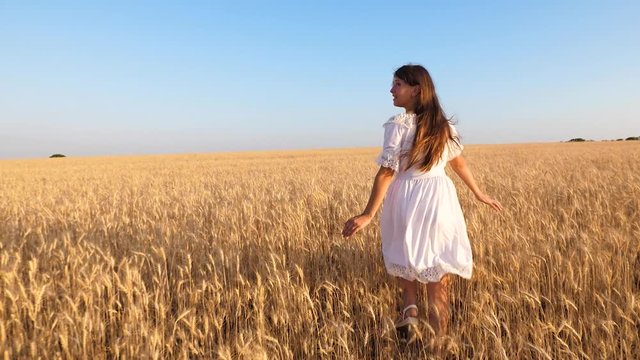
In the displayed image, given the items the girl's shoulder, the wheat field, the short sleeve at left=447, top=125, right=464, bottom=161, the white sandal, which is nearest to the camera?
the wheat field

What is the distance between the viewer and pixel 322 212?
16.8 ft

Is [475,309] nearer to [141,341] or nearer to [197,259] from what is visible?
[141,341]

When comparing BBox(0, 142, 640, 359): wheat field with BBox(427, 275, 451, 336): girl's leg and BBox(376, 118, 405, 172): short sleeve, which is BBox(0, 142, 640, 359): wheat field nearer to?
BBox(427, 275, 451, 336): girl's leg

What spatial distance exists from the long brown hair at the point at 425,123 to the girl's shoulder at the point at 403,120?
0.04 meters

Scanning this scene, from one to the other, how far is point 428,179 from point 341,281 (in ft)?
3.60

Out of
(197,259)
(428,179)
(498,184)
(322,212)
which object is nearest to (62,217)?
(197,259)

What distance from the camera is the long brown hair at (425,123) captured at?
2398 millimetres

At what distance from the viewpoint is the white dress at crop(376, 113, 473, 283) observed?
241cm

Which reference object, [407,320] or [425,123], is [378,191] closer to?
[425,123]

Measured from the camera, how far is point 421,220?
7.97 feet

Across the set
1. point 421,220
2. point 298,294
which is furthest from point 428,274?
point 298,294

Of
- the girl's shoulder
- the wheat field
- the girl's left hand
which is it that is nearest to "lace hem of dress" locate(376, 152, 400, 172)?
the girl's shoulder

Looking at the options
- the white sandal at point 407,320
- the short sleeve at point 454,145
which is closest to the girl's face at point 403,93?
the short sleeve at point 454,145

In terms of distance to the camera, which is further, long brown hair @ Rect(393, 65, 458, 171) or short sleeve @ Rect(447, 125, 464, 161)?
short sleeve @ Rect(447, 125, 464, 161)
